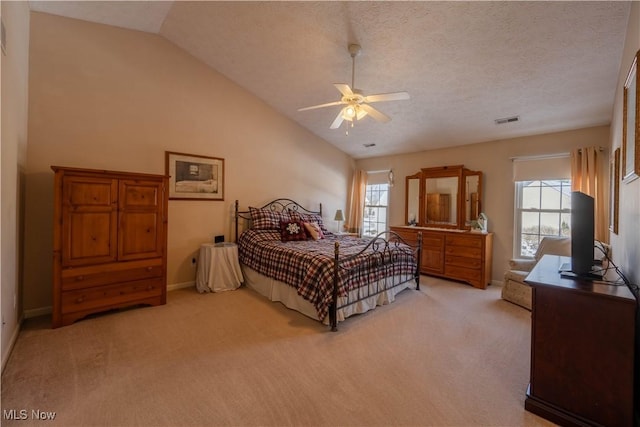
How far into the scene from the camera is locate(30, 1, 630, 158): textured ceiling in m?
2.49

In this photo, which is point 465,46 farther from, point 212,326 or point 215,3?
point 212,326

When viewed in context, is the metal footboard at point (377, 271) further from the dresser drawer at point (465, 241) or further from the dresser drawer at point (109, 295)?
the dresser drawer at point (109, 295)

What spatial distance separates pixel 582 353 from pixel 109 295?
165 inches

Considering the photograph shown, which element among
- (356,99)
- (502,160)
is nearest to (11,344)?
(356,99)

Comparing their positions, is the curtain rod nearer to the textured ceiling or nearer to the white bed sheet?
the textured ceiling

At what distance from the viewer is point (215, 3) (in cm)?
306

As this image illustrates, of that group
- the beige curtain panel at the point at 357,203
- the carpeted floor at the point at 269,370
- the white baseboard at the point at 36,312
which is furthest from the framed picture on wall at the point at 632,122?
the white baseboard at the point at 36,312

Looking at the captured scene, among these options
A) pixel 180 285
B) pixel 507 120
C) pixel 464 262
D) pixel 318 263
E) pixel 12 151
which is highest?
pixel 507 120

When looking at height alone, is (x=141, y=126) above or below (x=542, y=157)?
above

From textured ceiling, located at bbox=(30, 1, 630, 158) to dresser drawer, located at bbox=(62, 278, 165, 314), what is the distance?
10.5 feet

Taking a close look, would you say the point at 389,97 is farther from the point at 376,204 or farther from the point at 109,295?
the point at 376,204

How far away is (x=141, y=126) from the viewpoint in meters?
3.78

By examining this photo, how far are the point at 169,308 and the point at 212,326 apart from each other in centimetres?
84

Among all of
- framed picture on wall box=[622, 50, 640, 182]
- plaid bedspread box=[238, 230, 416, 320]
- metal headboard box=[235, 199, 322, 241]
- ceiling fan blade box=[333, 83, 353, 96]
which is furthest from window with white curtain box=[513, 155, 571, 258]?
metal headboard box=[235, 199, 322, 241]
